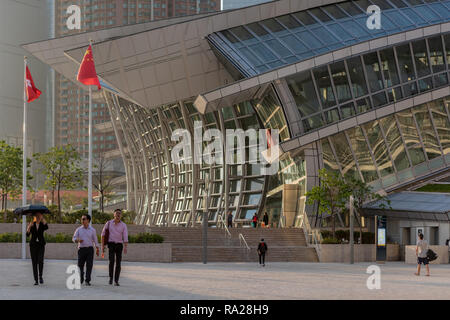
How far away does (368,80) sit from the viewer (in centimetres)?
4872

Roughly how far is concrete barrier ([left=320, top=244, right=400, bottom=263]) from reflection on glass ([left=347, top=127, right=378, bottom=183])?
6624 mm

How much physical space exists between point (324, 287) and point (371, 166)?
29.1 m

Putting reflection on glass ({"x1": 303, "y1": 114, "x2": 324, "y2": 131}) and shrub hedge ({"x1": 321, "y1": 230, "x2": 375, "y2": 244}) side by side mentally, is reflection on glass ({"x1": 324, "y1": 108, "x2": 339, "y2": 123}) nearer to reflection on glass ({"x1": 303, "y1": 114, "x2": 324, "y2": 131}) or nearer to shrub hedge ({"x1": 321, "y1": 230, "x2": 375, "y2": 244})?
reflection on glass ({"x1": 303, "y1": 114, "x2": 324, "y2": 131})

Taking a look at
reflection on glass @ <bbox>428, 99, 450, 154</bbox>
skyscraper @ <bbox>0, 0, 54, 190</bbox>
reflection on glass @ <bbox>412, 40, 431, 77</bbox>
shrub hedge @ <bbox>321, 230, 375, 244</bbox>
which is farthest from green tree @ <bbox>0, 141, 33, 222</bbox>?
skyscraper @ <bbox>0, 0, 54, 190</bbox>

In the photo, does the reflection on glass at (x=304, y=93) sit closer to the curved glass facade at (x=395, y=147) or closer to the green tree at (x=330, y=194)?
the curved glass facade at (x=395, y=147)

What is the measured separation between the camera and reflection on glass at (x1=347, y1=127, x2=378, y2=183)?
159 ft

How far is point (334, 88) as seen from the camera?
4809 cm

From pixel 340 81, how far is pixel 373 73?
2.26 metres

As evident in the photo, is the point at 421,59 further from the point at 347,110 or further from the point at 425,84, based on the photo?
the point at 347,110

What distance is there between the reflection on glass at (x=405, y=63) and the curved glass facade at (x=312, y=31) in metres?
0.89

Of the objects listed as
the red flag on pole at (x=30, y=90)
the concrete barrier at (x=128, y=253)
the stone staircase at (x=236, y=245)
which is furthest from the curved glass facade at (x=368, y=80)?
the red flag on pole at (x=30, y=90)

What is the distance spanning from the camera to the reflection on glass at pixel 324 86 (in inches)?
1870

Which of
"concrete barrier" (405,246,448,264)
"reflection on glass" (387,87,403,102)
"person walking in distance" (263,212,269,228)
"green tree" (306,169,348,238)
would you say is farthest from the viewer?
"person walking in distance" (263,212,269,228)
